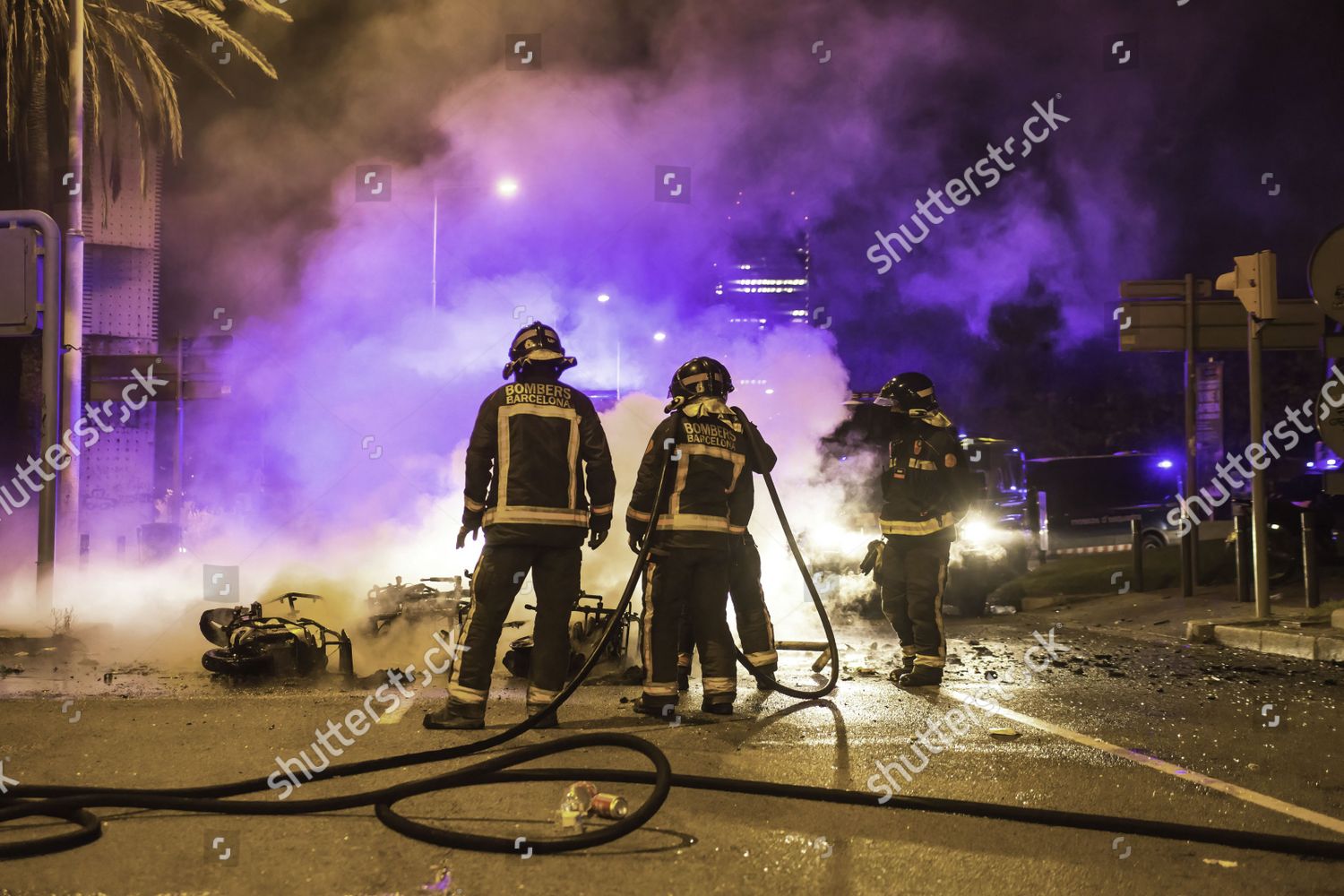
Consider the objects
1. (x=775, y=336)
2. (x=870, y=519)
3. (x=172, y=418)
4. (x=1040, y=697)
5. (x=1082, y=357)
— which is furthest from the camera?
(x=1082, y=357)

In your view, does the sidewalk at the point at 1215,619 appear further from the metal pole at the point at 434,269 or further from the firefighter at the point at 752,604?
the metal pole at the point at 434,269

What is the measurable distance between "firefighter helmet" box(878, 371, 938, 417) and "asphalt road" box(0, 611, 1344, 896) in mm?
1771

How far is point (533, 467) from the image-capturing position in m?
5.59

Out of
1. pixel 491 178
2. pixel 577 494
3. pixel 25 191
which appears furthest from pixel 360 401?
pixel 577 494

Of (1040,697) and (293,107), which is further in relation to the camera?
(293,107)

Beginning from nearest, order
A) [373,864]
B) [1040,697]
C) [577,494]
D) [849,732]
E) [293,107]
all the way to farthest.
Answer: [373,864] < [849,732] < [577,494] < [1040,697] < [293,107]

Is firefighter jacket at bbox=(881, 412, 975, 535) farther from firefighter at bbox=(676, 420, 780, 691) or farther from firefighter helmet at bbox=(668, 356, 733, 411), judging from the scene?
firefighter helmet at bbox=(668, 356, 733, 411)

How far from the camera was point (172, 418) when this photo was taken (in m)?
25.4

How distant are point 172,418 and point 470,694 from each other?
22796 mm

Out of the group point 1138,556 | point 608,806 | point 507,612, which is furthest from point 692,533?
point 1138,556

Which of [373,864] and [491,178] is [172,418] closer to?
[491,178]

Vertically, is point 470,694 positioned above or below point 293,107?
below

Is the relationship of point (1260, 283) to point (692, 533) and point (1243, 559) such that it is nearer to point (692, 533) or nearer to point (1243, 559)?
point (1243, 559)

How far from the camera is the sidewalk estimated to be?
8.24 meters
